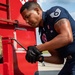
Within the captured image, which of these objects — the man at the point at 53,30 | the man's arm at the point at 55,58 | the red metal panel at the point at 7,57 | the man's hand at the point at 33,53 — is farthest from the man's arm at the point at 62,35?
the red metal panel at the point at 7,57

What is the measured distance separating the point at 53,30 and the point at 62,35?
0.18 metres

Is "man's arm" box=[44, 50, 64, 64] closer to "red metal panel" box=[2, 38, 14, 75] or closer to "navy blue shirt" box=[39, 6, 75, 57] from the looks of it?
"navy blue shirt" box=[39, 6, 75, 57]

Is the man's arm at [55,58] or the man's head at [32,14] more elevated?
the man's head at [32,14]

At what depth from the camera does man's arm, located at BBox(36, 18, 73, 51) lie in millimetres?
3221

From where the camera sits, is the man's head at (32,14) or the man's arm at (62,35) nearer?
the man's arm at (62,35)

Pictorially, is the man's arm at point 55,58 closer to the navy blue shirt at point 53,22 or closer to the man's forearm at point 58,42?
the navy blue shirt at point 53,22

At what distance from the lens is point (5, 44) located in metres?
3.75

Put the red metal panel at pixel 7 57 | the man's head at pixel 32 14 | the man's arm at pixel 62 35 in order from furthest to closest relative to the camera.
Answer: the red metal panel at pixel 7 57 < the man's head at pixel 32 14 < the man's arm at pixel 62 35

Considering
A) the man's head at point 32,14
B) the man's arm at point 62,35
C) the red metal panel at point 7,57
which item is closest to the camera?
the man's arm at point 62,35

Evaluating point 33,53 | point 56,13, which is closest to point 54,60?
point 33,53

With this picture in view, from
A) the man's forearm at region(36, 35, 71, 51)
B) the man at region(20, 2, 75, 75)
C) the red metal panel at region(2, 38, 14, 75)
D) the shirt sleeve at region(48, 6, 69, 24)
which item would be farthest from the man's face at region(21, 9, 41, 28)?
the red metal panel at region(2, 38, 14, 75)

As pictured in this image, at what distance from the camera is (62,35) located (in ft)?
10.6

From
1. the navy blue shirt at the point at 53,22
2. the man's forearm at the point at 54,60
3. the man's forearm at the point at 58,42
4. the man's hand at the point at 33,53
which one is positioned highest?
the navy blue shirt at the point at 53,22

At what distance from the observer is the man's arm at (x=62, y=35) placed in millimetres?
3221
